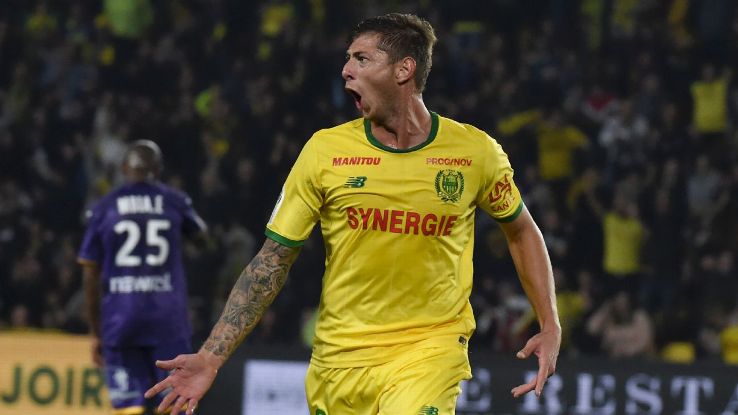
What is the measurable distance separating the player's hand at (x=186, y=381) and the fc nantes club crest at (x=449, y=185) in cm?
108

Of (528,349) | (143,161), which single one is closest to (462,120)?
(143,161)

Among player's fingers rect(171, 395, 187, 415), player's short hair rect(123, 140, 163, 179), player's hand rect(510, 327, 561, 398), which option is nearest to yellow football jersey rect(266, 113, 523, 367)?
player's hand rect(510, 327, 561, 398)

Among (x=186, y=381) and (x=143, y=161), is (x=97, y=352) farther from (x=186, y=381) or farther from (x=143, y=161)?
(x=186, y=381)

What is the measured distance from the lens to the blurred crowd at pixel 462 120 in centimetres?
1340

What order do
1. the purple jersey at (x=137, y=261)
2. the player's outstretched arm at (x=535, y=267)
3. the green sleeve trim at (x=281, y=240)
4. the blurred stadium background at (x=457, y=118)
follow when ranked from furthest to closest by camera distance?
the blurred stadium background at (x=457, y=118) < the purple jersey at (x=137, y=261) < the player's outstretched arm at (x=535, y=267) < the green sleeve trim at (x=281, y=240)

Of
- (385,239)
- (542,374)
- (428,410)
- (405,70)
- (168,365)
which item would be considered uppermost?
(405,70)

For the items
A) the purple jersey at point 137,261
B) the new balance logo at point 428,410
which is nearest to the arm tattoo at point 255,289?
the new balance logo at point 428,410

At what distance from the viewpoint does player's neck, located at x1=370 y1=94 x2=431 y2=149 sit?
520 centimetres

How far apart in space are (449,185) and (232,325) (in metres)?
0.95

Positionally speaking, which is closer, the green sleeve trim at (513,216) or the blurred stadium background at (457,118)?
the green sleeve trim at (513,216)

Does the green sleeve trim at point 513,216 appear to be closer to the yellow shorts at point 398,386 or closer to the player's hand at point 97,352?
the yellow shorts at point 398,386

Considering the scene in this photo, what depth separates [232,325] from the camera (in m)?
4.98

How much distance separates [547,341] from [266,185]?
936cm

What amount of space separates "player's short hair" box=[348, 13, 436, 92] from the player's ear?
15 mm
